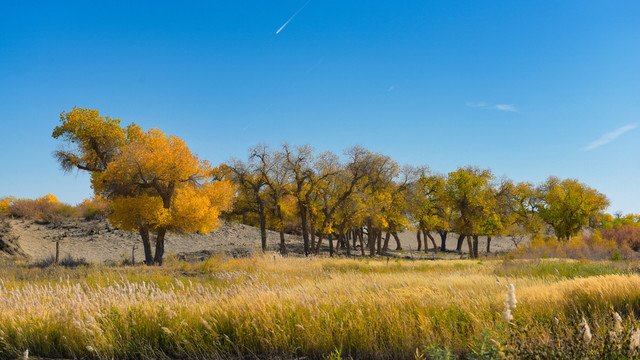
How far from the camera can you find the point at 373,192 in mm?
39562

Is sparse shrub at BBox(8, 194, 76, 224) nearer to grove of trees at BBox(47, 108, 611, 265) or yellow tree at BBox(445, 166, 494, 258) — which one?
grove of trees at BBox(47, 108, 611, 265)

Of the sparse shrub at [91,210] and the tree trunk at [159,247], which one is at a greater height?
the sparse shrub at [91,210]

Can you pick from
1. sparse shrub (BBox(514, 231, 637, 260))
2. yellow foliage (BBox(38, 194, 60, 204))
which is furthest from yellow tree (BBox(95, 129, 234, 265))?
yellow foliage (BBox(38, 194, 60, 204))

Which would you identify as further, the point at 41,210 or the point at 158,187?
the point at 41,210

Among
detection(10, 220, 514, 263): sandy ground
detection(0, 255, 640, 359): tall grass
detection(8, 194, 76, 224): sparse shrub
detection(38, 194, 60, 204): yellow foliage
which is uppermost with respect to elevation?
detection(38, 194, 60, 204): yellow foliage

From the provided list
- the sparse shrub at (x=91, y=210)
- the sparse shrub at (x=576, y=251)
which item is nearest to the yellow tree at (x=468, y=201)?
the sparse shrub at (x=576, y=251)

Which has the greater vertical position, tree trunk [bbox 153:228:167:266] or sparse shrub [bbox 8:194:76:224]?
sparse shrub [bbox 8:194:76:224]

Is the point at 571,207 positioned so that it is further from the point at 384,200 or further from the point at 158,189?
the point at 158,189

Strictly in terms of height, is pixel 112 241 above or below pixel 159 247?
below

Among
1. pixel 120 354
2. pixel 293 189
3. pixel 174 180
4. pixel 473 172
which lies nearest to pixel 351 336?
pixel 120 354

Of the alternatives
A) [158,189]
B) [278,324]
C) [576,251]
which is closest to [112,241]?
[158,189]

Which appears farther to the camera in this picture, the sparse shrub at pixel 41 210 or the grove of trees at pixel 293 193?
the sparse shrub at pixel 41 210

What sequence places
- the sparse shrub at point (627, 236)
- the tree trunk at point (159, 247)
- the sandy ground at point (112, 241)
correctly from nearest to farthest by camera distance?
the tree trunk at point (159, 247) < the sparse shrub at point (627, 236) < the sandy ground at point (112, 241)

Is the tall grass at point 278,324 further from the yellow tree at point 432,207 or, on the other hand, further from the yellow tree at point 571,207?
the yellow tree at point 571,207
